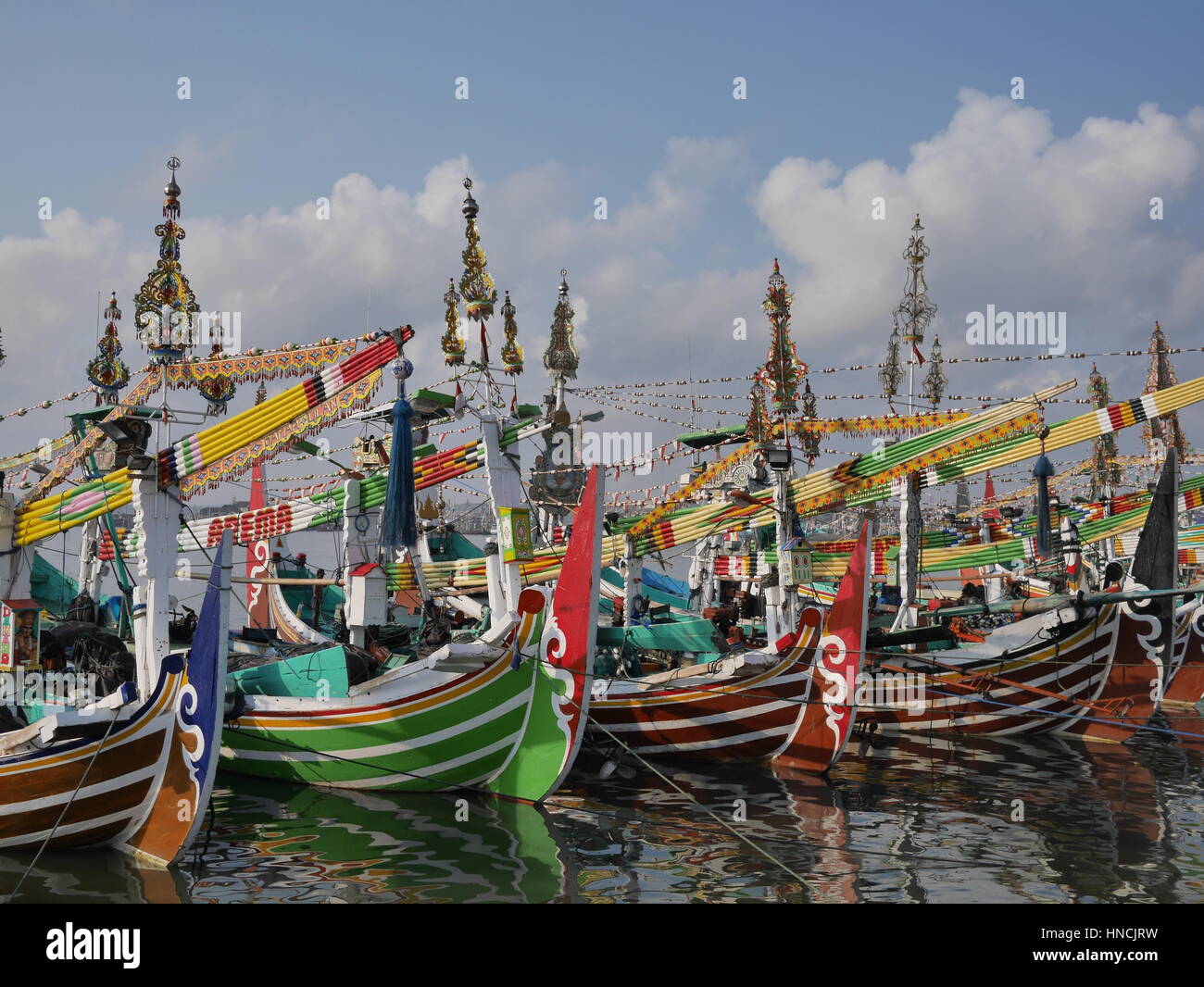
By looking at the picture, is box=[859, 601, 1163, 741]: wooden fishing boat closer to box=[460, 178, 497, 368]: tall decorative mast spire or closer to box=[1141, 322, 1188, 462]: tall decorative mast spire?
box=[460, 178, 497, 368]: tall decorative mast spire

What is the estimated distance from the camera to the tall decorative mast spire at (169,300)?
19.1m

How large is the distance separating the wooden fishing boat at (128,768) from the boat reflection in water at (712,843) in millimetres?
315

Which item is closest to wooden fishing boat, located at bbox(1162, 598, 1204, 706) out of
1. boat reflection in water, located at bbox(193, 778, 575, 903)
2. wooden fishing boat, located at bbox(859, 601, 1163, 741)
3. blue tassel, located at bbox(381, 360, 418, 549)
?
wooden fishing boat, located at bbox(859, 601, 1163, 741)

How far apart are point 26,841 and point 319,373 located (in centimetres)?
719

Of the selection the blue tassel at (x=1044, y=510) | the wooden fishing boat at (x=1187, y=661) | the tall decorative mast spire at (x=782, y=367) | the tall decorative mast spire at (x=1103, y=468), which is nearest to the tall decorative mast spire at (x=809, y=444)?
the tall decorative mast spire at (x=782, y=367)

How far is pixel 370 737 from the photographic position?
1494cm

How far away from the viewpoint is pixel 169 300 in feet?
66.6

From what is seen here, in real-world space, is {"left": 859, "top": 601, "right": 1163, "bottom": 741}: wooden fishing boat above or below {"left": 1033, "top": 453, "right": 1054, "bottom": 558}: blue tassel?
below

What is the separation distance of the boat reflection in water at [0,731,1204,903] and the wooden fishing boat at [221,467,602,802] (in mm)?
→ 431

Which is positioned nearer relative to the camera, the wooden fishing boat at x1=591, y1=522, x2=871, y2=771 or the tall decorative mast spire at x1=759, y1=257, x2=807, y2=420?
the wooden fishing boat at x1=591, y1=522, x2=871, y2=771

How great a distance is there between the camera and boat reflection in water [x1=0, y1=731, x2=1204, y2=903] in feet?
35.7

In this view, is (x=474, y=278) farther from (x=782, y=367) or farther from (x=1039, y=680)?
(x=1039, y=680)

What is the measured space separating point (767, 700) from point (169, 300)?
13.2 meters
